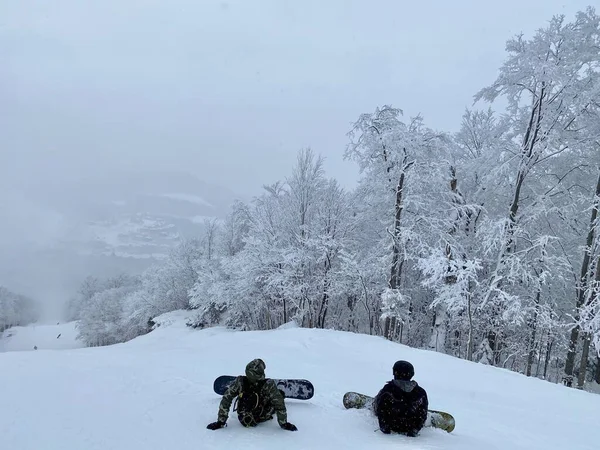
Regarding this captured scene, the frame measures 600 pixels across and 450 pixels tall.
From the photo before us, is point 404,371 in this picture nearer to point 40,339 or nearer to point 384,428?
point 384,428

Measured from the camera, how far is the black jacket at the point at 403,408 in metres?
4.67

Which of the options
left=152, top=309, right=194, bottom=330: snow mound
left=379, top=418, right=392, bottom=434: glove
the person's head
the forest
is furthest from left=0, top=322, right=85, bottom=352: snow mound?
left=379, top=418, right=392, bottom=434: glove

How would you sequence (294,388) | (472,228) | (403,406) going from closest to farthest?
1. (403,406)
2. (294,388)
3. (472,228)

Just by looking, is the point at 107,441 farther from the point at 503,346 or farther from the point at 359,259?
the point at 503,346

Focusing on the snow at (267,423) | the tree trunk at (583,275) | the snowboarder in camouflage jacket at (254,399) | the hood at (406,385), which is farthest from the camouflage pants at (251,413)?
the tree trunk at (583,275)

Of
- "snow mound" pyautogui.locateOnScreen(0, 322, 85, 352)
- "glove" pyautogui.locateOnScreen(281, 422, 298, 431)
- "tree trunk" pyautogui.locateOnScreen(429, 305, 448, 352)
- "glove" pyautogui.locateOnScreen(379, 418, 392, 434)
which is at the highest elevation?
"glove" pyautogui.locateOnScreen(379, 418, 392, 434)

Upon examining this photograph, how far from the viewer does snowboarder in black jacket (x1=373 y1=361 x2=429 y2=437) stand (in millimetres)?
4668

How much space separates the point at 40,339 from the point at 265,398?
73.5 metres

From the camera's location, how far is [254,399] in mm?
4824

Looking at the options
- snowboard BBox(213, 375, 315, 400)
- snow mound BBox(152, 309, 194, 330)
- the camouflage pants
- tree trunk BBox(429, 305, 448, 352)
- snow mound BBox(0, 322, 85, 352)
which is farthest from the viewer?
snow mound BBox(0, 322, 85, 352)

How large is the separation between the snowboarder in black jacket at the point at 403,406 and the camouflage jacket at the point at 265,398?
4.30ft

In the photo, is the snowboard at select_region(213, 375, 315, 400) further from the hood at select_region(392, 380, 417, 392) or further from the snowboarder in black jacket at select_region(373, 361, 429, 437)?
the hood at select_region(392, 380, 417, 392)

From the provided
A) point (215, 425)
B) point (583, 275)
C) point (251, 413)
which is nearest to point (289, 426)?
point (251, 413)

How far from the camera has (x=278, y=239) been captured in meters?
21.8
